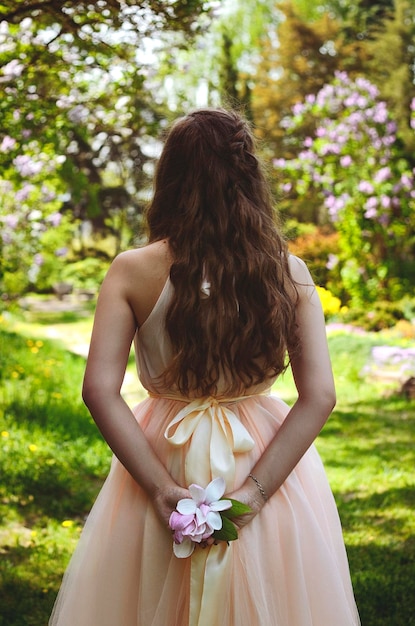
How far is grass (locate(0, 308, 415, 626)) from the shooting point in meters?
3.33

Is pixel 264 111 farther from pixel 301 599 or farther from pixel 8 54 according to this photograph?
pixel 301 599

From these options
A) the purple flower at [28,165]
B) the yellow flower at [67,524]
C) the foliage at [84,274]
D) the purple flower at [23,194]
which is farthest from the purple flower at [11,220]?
the foliage at [84,274]

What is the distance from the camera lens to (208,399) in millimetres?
1962

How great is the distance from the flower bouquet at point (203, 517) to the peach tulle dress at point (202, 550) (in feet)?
0.30

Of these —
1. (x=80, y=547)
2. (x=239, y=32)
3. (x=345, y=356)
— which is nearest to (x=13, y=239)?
(x=345, y=356)

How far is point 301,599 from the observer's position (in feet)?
6.16

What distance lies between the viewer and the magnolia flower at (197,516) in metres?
1.72

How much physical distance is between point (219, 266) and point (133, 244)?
108 cm

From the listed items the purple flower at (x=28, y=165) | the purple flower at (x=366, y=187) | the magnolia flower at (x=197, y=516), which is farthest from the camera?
the purple flower at (x=366, y=187)

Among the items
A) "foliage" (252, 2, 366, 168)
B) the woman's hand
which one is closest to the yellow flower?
the woman's hand

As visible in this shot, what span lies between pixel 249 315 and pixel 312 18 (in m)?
29.8

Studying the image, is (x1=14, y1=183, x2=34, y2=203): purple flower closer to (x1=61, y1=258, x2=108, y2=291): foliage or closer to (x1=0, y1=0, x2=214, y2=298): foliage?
(x1=0, y1=0, x2=214, y2=298): foliage

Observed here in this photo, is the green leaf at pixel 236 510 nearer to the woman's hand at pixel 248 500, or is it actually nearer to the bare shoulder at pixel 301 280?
the woman's hand at pixel 248 500

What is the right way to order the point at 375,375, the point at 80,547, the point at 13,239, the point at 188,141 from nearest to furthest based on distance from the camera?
the point at 188,141 < the point at 80,547 < the point at 375,375 < the point at 13,239
